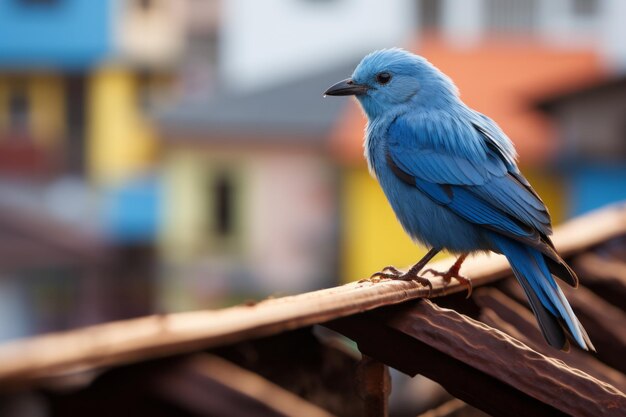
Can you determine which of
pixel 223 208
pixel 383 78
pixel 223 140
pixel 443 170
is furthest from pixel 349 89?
pixel 223 208

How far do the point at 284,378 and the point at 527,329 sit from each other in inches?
26.6

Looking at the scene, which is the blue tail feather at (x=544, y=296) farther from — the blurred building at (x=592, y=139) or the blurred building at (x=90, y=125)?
the blurred building at (x=90, y=125)

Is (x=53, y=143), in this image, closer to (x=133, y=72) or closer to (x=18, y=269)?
(x=133, y=72)

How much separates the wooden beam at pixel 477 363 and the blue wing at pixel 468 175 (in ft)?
2.89

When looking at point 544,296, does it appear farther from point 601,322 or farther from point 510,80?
point 510,80

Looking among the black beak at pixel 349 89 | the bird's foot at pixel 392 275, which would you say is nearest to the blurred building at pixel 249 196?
the black beak at pixel 349 89

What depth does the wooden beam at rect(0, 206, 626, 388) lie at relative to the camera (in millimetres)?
1411

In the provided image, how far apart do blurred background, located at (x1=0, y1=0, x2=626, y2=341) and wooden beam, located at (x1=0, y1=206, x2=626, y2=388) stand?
598 inches

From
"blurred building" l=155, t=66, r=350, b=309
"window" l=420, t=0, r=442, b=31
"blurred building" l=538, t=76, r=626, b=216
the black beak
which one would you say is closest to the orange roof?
"blurred building" l=538, t=76, r=626, b=216

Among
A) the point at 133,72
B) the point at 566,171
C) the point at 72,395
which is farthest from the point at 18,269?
the point at 72,395

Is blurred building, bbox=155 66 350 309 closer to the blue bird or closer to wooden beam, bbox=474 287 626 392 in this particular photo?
the blue bird

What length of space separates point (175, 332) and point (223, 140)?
19.7m

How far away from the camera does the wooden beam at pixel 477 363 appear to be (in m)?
2.08

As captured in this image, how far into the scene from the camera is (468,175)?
3389 mm
